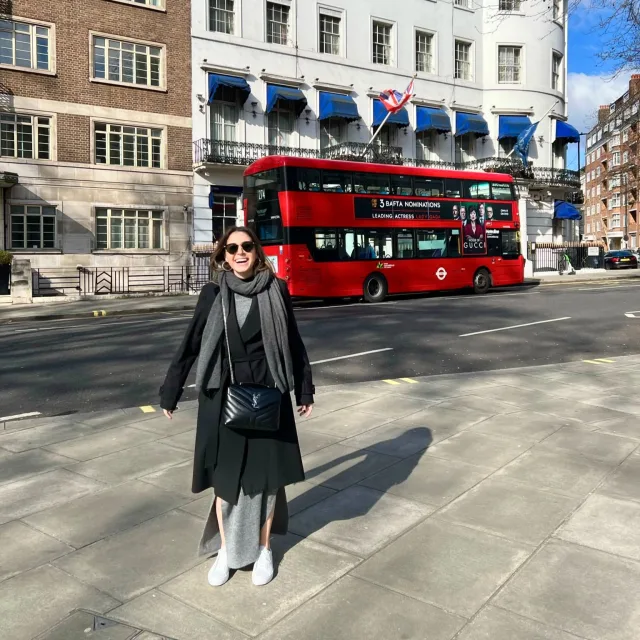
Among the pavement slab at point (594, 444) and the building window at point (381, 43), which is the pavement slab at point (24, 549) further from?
the building window at point (381, 43)

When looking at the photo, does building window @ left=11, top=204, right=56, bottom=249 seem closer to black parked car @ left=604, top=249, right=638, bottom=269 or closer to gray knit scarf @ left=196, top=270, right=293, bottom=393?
gray knit scarf @ left=196, top=270, right=293, bottom=393

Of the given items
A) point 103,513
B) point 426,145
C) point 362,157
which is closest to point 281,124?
point 362,157

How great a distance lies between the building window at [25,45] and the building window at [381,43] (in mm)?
16151

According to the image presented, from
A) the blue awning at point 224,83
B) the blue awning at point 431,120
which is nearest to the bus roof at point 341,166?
the blue awning at point 224,83

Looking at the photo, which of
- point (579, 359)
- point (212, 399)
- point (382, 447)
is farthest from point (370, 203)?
point (212, 399)

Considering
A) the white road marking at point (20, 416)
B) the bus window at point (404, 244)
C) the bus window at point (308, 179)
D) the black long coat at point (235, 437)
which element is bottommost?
the white road marking at point (20, 416)

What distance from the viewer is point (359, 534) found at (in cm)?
378

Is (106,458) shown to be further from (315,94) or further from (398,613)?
(315,94)

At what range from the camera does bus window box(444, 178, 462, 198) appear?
22.8 meters

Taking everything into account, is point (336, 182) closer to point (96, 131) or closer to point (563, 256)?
point (96, 131)

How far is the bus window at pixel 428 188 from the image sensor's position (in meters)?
22.0

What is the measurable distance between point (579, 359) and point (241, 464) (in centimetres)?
838

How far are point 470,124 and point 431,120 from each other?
114 inches

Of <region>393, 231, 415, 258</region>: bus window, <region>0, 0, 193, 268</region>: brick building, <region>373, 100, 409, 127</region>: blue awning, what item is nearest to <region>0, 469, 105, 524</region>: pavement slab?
<region>393, 231, 415, 258</region>: bus window
